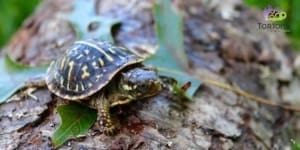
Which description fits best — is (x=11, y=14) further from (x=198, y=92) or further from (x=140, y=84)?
(x=140, y=84)

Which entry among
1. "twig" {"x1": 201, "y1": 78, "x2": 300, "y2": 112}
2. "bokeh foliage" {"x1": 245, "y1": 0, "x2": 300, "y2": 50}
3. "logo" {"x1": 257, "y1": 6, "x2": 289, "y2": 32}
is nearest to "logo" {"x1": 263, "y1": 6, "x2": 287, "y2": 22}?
"logo" {"x1": 257, "y1": 6, "x2": 289, "y2": 32}

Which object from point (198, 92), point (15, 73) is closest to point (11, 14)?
Result: point (15, 73)

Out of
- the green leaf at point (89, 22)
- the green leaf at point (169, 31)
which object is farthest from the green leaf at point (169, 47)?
the green leaf at point (89, 22)

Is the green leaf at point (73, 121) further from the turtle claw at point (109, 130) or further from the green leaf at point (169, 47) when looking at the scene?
the green leaf at point (169, 47)

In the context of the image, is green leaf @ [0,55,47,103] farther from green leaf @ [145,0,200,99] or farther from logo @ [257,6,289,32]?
logo @ [257,6,289,32]

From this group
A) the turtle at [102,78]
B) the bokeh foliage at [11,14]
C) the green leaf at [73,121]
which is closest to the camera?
the green leaf at [73,121]

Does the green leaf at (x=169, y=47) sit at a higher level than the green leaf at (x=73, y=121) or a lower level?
higher

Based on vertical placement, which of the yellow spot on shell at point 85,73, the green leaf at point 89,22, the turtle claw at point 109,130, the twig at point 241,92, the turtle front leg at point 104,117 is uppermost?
the green leaf at point 89,22
